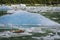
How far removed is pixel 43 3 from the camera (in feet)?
9.35

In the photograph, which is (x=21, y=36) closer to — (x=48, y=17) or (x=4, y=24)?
(x=4, y=24)

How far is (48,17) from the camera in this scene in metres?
2.39

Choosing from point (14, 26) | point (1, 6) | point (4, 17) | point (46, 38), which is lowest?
point (46, 38)

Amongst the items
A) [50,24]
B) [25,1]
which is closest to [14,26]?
[50,24]

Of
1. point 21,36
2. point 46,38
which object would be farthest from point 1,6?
point 46,38

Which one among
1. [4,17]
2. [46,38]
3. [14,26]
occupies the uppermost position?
[4,17]

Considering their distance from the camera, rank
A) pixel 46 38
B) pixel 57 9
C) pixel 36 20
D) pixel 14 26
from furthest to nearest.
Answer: pixel 57 9
pixel 36 20
pixel 14 26
pixel 46 38

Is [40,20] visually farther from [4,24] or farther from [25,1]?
[25,1]

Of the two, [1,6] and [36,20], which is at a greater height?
[1,6]

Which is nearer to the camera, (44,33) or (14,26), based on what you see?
(44,33)

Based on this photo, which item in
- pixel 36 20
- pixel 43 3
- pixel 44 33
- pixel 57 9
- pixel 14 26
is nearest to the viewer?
pixel 44 33

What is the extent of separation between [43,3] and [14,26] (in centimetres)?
90

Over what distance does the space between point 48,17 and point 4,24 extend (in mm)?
627

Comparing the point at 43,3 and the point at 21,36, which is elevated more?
the point at 43,3
